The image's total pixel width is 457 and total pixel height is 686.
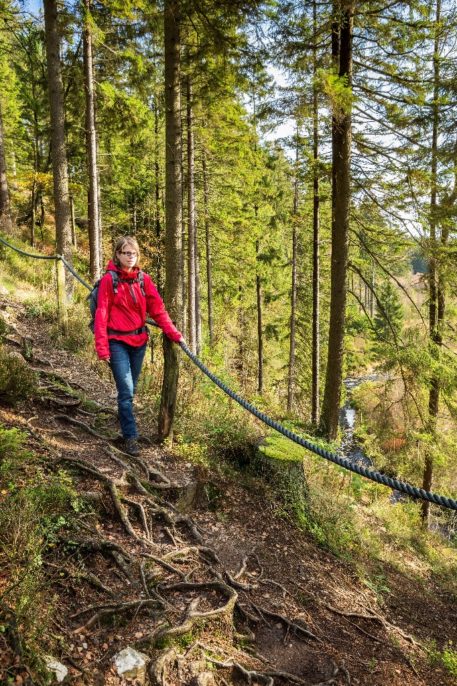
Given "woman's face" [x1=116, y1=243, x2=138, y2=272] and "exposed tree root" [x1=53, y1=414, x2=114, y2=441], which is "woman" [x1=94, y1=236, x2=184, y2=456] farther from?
"exposed tree root" [x1=53, y1=414, x2=114, y2=441]

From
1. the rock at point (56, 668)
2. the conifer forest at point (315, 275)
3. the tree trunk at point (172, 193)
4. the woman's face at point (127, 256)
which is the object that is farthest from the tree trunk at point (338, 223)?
the rock at point (56, 668)

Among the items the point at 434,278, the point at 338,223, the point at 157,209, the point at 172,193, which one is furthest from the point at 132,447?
the point at 157,209

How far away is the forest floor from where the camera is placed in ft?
8.29

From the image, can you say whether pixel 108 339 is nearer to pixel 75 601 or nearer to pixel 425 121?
pixel 75 601

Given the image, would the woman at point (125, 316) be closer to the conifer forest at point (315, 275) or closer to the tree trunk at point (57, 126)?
the conifer forest at point (315, 275)

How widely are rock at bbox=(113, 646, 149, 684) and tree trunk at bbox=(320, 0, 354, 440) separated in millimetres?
7123

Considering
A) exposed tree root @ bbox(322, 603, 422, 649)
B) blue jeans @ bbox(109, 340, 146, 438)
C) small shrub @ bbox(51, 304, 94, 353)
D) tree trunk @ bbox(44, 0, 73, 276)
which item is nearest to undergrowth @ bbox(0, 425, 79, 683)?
blue jeans @ bbox(109, 340, 146, 438)

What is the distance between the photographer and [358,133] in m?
8.45

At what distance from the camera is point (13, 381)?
4844mm

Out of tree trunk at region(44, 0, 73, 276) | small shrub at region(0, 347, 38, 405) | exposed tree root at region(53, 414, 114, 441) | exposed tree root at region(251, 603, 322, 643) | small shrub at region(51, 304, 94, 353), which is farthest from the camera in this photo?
tree trunk at region(44, 0, 73, 276)

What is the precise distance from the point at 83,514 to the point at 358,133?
849 cm

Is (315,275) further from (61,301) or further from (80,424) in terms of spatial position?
(80,424)

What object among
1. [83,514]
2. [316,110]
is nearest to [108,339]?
[83,514]

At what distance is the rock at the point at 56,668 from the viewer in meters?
2.03
